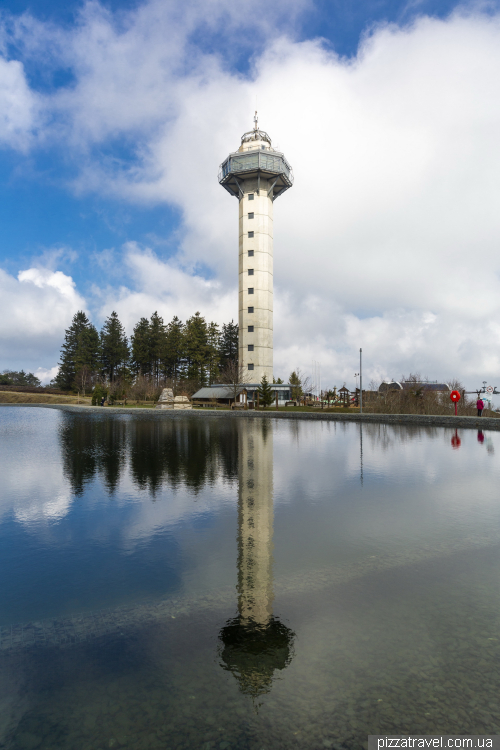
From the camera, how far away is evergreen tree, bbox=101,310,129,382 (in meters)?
86.9

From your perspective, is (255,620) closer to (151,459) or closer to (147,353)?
(151,459)

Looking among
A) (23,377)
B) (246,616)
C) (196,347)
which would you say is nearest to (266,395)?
(196,347)

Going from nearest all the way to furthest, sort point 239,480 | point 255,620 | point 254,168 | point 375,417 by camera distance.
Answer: point 255,620 → point 239,480 → point 375,417 → point 254,168

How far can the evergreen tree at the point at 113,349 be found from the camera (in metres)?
86.9

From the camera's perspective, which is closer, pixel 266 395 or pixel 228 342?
pixel 266 395

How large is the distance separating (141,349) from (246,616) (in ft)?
270

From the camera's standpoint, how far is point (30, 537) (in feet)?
22.9

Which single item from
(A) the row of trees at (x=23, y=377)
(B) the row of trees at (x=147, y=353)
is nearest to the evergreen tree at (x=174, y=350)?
(B) the row of trees at (x=147, y=353)

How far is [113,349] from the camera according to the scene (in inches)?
3401

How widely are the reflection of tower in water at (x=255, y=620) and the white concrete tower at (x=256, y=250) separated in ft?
167

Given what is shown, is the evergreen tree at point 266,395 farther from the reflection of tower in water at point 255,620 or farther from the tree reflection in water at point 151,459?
the reflection of tower in water at point 255,620

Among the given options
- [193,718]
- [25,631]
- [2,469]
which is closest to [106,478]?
[2,469]

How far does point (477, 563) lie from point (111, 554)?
194 inches

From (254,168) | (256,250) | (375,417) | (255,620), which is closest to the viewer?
(255,620)
